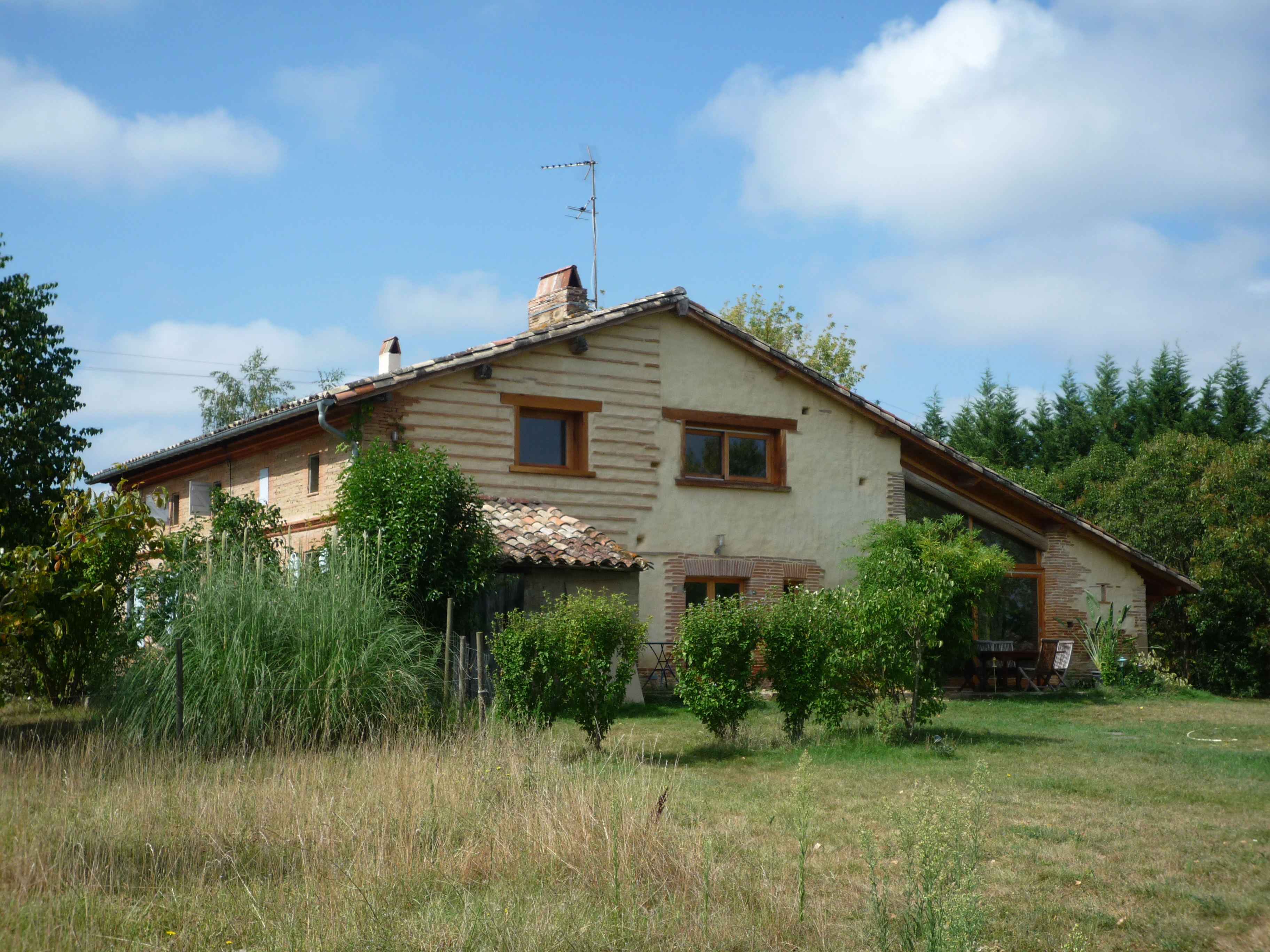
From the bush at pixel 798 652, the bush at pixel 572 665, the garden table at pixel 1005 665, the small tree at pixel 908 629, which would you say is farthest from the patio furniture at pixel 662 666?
the bush at pixel 572 665

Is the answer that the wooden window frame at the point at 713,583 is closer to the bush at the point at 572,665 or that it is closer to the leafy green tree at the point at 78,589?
the bush at the point at 572,665

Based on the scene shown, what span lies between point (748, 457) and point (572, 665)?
8.79 metres

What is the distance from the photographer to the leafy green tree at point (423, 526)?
12250 millimetres

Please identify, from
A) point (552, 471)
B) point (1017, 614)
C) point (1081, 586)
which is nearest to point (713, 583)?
point (552, 471)

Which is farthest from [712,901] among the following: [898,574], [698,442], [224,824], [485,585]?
[698,442]

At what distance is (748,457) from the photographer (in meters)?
17.8

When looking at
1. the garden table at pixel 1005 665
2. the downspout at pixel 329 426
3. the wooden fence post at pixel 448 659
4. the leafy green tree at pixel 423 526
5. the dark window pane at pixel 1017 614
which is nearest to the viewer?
the wooden fence post at pixel 448 659

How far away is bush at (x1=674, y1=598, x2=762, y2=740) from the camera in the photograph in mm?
10344

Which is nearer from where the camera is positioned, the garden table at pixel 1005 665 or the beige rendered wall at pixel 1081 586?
the garden table at pixel 1005 665

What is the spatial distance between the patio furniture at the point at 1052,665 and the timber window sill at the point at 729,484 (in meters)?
5.43

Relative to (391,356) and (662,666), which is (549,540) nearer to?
(662,666)

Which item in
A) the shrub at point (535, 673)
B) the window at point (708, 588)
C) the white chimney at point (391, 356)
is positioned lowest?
the shrub at point (535, 673)

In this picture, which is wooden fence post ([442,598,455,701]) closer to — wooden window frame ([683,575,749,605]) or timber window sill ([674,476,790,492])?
wooden window frame ([683,575,749,605])

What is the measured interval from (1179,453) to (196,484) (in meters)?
18.9
